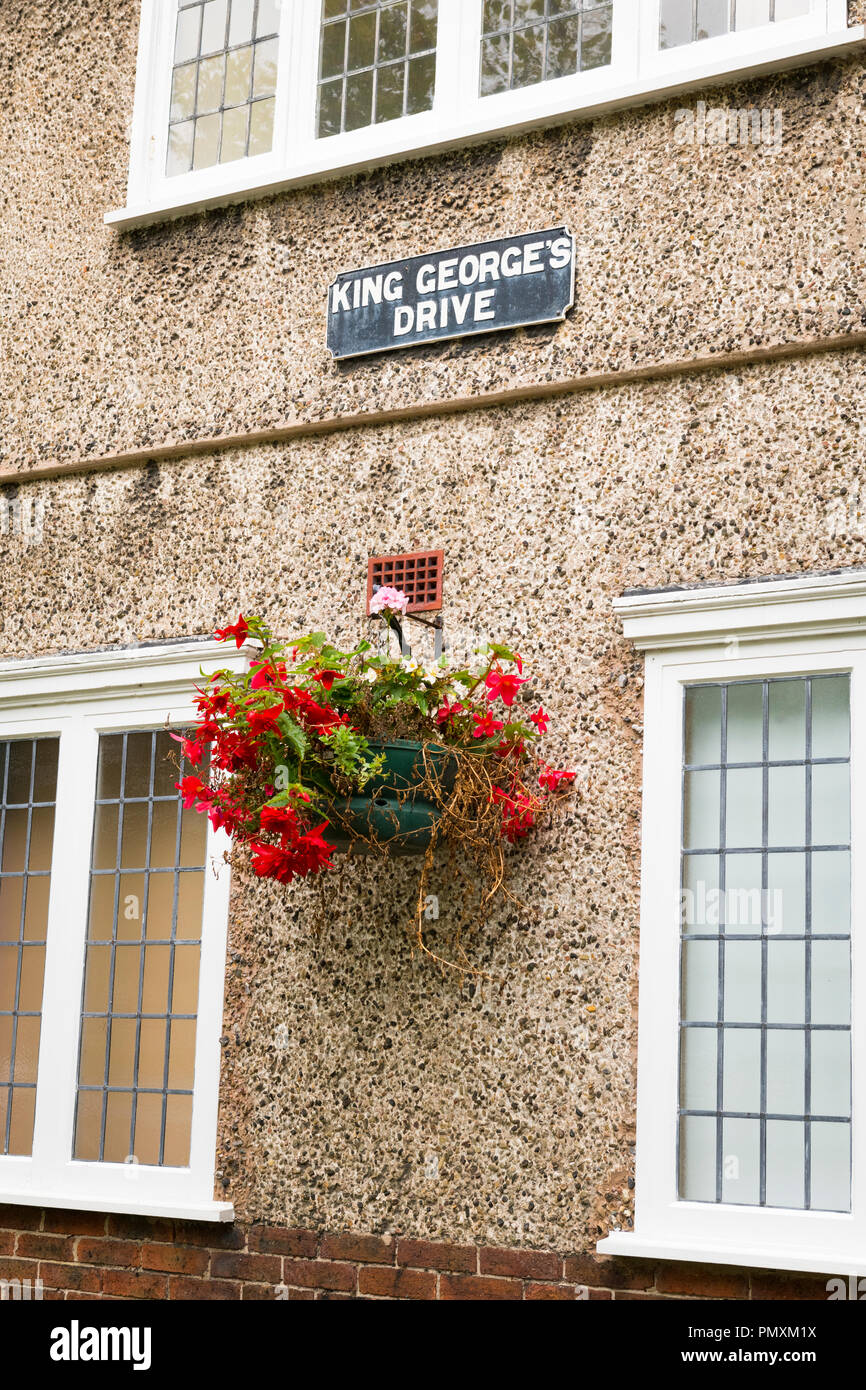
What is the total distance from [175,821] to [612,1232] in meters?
2.32

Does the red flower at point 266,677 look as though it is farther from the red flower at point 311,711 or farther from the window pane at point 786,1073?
the window pane at point 786,1073

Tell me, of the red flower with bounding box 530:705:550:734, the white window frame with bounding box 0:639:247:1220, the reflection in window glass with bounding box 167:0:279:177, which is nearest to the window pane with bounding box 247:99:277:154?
the reflection in window glass with bounding box 167:0:279:177

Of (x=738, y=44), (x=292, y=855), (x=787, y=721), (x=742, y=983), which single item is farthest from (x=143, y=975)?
(x=738, y=44)

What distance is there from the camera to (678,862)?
479 centimetres

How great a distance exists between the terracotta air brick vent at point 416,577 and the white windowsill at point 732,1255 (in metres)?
2.26

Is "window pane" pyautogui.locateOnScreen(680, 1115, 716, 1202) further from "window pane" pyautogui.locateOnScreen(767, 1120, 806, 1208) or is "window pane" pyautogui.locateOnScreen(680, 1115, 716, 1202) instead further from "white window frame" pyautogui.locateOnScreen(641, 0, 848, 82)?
"white window frame" pyautogui.locateOnScreen(641, 0, 848, 82)

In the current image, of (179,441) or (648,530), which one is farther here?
(179,441)

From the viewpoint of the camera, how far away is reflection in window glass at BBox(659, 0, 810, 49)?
5168 mm

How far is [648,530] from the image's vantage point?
5066mm

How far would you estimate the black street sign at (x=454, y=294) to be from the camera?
5.38m

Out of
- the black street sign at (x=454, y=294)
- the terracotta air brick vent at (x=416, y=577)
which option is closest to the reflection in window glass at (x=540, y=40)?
the black street sign at (x=454, y=294)
